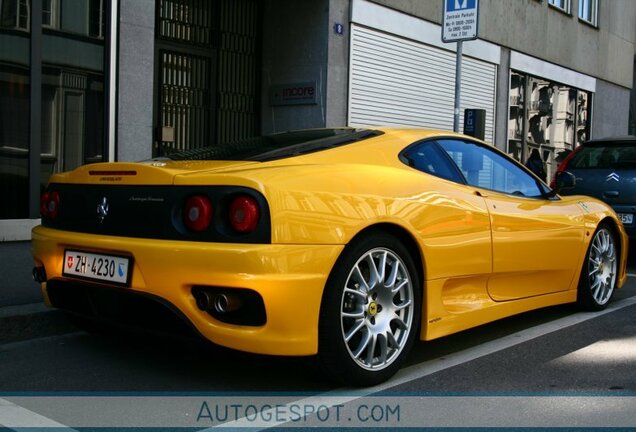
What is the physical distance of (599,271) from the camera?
5691mm

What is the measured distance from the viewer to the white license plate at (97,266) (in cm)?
354

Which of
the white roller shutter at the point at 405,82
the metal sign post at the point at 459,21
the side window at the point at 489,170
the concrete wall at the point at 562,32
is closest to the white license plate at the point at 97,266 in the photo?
the side window at the point at 489,170

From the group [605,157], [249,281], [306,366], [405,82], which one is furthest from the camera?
[405,82]

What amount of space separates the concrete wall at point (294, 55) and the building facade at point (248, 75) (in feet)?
0.06

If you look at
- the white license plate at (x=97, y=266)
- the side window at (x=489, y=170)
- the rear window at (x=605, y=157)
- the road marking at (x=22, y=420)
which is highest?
the rear window at (x=605, y=157)

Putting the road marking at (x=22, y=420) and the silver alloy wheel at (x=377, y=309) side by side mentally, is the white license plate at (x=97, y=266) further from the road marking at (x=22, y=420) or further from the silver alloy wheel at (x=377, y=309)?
the silver alloy wheel at (x=377, y=309)

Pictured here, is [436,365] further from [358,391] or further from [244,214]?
[244,214]

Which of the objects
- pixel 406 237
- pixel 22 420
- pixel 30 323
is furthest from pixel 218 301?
pixel 30 323

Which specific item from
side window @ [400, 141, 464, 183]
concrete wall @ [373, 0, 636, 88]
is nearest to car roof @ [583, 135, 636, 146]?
concrete wall @ [373, 0, 636, 88]

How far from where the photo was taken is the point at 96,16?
8539 mm

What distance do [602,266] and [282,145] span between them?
115 inches

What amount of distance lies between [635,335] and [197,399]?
306cm

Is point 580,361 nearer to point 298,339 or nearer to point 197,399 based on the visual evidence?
point 298,339

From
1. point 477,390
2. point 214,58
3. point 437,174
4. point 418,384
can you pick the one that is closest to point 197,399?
point 418,384
